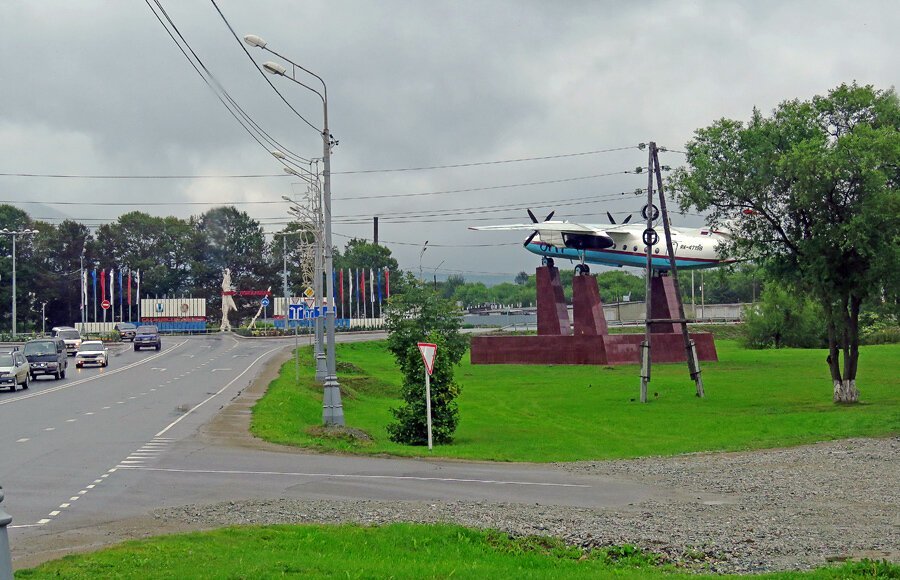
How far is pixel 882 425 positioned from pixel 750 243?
35.5 ft

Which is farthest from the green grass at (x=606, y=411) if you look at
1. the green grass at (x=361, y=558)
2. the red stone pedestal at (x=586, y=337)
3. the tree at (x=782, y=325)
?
the tree at (x=782, y=325)

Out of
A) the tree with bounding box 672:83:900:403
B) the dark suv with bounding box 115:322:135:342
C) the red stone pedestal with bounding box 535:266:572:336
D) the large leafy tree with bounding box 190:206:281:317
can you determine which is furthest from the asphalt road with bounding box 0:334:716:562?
the large leafy tree with bounding box 190:206:281:317

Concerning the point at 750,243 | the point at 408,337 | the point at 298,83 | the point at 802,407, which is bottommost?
the point at 802,407

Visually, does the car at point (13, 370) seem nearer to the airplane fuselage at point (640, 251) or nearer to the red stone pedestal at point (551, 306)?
the red stone pedestal at point (551, 306)

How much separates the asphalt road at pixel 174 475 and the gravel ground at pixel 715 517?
1.05 m

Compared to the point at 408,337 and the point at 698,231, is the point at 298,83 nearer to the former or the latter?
the point at 408,337

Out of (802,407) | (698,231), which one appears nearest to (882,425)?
(802,407)

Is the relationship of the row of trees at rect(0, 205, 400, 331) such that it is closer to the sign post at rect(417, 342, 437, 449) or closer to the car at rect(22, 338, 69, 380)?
the car at rect(22, 338, 69, 380)

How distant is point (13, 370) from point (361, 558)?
38.0 m

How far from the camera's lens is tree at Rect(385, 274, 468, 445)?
95.3ft

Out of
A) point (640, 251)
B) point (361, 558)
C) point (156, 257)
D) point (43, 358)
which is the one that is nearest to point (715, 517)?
point (361, 558)

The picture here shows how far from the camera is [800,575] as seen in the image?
1038 centimetres

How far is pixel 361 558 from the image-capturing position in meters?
11.3

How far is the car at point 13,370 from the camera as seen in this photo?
44.6 metres
